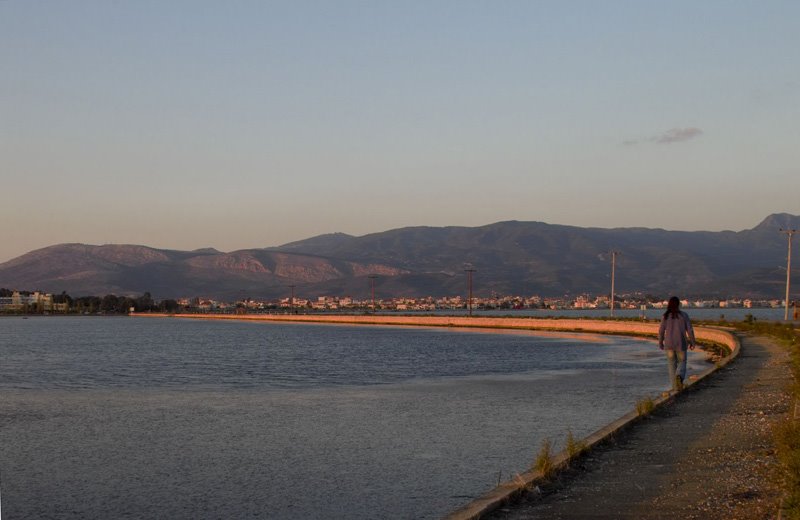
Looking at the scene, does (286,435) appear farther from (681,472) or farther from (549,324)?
(549,324)

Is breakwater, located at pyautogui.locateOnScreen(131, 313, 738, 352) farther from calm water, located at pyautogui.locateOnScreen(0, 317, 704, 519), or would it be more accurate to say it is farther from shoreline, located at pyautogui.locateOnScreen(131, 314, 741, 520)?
calm water, located at pyautogui.locateOnScreen(0, 317, 704, 519)

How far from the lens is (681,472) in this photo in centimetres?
1342

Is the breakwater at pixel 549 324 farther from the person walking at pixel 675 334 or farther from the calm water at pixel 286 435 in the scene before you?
the person walking at pixel 675 334

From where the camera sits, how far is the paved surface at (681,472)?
1125cm

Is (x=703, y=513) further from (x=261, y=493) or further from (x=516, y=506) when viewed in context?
(x=261, y=493)

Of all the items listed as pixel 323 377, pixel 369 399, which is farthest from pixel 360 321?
pixel 369 399

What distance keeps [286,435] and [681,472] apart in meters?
10.2

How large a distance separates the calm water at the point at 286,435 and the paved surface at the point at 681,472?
1.87 meters

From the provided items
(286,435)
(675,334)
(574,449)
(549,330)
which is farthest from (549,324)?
(574,449)

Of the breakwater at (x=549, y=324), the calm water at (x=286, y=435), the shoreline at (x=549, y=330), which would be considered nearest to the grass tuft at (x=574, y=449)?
the shoreline at (x=549, y=330)

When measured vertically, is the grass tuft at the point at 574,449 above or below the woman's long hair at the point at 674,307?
below

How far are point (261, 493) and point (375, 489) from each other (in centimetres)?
186

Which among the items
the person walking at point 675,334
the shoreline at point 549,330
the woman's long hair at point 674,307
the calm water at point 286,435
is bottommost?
the calm water at point 286,435

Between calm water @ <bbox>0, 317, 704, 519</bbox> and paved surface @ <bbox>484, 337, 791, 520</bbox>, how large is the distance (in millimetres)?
1870
